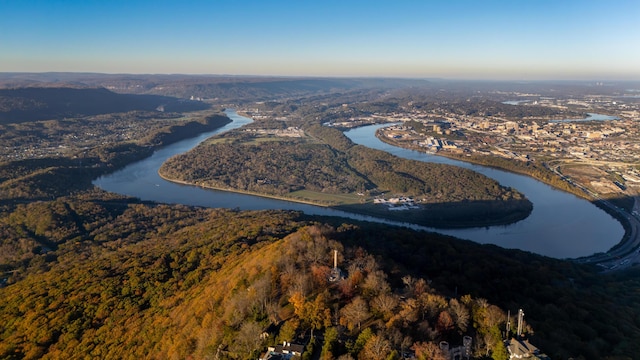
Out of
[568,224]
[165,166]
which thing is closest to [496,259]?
[568,224]

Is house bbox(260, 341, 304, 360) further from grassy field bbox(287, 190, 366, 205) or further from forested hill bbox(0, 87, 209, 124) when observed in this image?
forested hill bbox(0, 87, 209, 124)

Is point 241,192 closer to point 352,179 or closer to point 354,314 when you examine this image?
point 352,179

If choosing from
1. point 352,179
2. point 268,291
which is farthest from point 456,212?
point 268,291

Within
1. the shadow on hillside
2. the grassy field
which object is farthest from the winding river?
the grassy field

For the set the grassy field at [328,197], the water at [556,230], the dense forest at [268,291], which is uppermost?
the dense forest at [268,291]

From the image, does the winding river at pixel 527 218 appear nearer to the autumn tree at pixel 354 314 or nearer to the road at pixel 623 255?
the road at pixel 623 255

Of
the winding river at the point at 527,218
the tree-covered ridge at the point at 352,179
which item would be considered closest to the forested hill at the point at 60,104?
the winding river at the point at 527,218

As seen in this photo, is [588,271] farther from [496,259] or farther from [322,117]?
[322,117]
